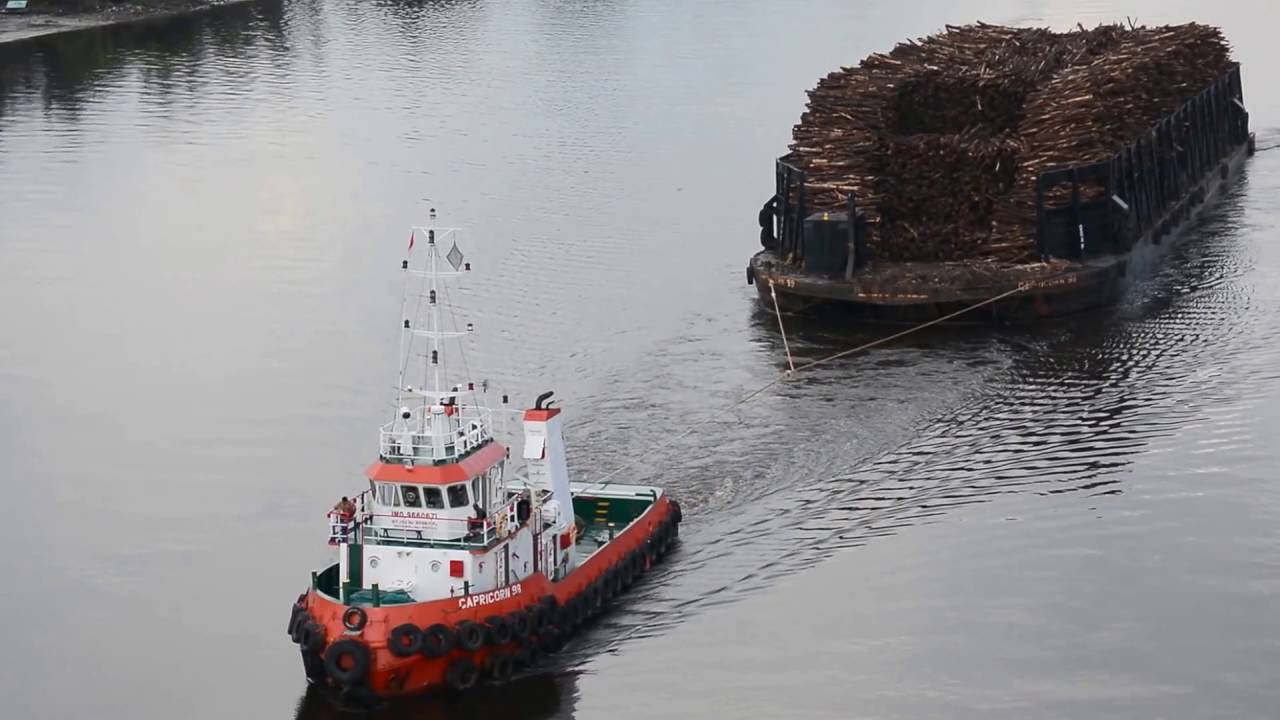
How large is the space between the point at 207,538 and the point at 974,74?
85.8 ft

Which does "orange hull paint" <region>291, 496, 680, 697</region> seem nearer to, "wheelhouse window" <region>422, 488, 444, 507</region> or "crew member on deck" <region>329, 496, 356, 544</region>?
"crew member on deck" <region>329, 496, 356, 544</region>

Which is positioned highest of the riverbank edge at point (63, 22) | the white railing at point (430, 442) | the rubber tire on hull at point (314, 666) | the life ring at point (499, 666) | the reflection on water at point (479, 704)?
the riverbank edge at point (63, 22)

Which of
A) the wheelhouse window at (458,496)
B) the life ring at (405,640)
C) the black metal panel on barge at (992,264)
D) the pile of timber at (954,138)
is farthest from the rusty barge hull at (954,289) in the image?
the life ring at (405,640)

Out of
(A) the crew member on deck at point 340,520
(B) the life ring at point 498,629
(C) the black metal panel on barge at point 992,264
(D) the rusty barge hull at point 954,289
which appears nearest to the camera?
(B) the life ring at point 498,629

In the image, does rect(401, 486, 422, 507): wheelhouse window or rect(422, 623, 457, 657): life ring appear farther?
rect(401, 486, 422, 507): wheelhouse window

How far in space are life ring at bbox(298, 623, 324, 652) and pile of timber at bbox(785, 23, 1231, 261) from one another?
2389 cm

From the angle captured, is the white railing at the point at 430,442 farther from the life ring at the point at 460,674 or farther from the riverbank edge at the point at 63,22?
the riverbank edge at the point at 63,22

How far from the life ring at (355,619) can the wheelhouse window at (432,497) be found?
2.19m

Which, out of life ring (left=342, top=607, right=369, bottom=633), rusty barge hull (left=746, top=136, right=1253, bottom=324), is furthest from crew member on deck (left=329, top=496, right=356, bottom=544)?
rusty barge hull (left=746, top=136, right=1253, bottom=324)

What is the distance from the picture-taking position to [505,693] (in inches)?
1163

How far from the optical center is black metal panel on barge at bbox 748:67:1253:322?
156 feet

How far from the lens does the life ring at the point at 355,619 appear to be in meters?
28.5

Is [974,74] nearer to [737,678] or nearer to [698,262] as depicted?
[698,262]

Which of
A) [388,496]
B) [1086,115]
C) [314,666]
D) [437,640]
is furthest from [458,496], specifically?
[1086,115]
